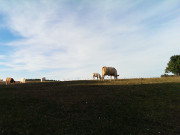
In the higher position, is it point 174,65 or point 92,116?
point 174,65

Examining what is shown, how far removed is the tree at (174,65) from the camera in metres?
75.2

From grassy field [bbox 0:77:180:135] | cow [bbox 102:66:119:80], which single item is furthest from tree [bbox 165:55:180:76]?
grassy field [bbox 0:77:180:135]

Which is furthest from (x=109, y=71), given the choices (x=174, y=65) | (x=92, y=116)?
(x=174, y=65)

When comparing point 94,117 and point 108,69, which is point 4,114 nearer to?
point 94,117

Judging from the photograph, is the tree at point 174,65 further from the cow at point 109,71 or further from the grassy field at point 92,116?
the grassy field at point 92,116

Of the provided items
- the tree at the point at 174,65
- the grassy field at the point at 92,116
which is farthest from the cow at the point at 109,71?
the tree at the point at 174,65

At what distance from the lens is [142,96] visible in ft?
60.8

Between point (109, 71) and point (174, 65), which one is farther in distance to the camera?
point (174, 65)

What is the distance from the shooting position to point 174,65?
76.3 meters

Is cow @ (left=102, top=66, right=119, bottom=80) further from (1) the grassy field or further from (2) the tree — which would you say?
(2) the tree

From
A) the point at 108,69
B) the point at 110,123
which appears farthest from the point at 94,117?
the point at 108,69

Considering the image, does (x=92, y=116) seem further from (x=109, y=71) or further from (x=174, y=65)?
(x=174, y=65)

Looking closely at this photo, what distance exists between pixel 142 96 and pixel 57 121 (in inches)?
456

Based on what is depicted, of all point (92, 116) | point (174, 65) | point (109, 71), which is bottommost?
point (92, 116)
